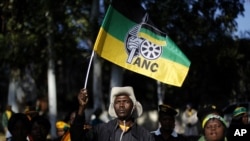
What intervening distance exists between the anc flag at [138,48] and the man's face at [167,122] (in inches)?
16.7

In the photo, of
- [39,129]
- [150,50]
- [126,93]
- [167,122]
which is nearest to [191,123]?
[167,122]

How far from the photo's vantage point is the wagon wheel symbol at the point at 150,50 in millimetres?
6843

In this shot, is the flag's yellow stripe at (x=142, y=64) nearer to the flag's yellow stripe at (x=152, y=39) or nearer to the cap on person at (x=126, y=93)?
the flag's yellow stripe at (x=152, y=39)

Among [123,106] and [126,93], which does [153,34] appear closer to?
[126,93]

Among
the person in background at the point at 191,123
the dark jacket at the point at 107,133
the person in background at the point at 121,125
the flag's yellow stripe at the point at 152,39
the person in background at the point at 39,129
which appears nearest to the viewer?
the dark jacket at the point at 107,133

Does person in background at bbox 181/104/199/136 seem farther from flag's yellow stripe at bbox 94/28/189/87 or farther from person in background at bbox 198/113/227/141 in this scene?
person in background at bbox 198/113/227/141

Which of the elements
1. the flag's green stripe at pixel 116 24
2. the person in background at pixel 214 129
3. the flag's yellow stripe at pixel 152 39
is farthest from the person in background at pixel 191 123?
the person in background at pixel 214 129

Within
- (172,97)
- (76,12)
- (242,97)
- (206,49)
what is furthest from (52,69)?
(172,97)

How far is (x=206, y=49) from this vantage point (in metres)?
17.7

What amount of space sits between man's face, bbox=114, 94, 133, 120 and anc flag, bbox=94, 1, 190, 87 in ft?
4.30

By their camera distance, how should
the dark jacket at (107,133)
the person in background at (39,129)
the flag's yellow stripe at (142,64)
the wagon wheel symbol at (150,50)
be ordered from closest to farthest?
the dark jacket at (107,133), the flag's yellow stripe at (142,64), the person in background at (39,129), the wagon wheel symbol at (150,50)

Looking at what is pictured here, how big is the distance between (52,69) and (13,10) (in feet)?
15.0

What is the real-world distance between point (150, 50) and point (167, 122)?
874 millimetres

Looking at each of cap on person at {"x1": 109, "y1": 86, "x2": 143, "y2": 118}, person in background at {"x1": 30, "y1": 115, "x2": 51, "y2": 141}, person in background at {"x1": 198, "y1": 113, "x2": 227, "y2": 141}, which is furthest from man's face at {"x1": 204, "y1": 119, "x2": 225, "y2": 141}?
person in background at {"x1": 30, "y1": 115, "x2": 51, "y2": 141}
